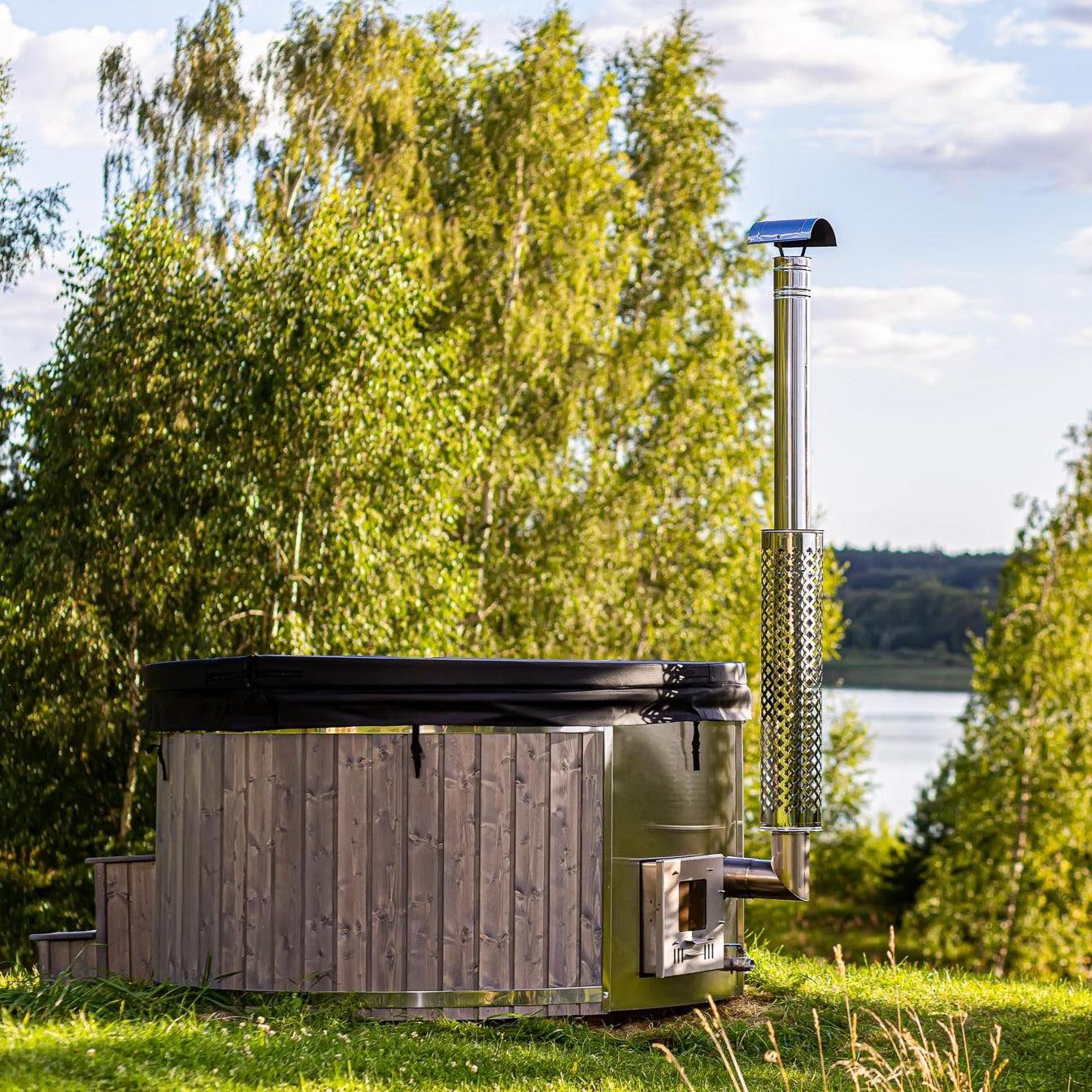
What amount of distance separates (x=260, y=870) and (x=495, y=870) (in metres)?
1.07

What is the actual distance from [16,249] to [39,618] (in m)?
5.19

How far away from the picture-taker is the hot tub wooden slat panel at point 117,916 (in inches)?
311

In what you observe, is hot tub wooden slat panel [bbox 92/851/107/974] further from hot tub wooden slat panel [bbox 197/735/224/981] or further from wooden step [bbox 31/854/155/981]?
hot tub wooden slat panel [bbox 197/735/224/981]

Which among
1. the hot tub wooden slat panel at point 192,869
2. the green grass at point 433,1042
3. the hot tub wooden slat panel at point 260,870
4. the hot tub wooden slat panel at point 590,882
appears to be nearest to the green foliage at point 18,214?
the hot tub wooden slat panel at point 192,869

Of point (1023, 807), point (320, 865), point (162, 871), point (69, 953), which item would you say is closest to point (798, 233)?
point (320, 865)

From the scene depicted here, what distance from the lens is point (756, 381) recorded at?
20.4 m

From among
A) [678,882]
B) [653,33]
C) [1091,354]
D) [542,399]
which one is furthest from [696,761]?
[1091,354]

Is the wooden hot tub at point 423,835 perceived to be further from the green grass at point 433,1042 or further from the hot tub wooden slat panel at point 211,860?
the green grass at point 433,1042

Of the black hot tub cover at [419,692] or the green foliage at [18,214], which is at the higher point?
the green foliage at [18,214]

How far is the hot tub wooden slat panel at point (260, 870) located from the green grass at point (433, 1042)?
0.53 feet

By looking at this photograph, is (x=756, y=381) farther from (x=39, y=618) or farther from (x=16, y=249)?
(x=39, y=618)

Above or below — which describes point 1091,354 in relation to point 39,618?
above

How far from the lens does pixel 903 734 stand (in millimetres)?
66188

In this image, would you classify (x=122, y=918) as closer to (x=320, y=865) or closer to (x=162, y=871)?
(x=162, y=871)
